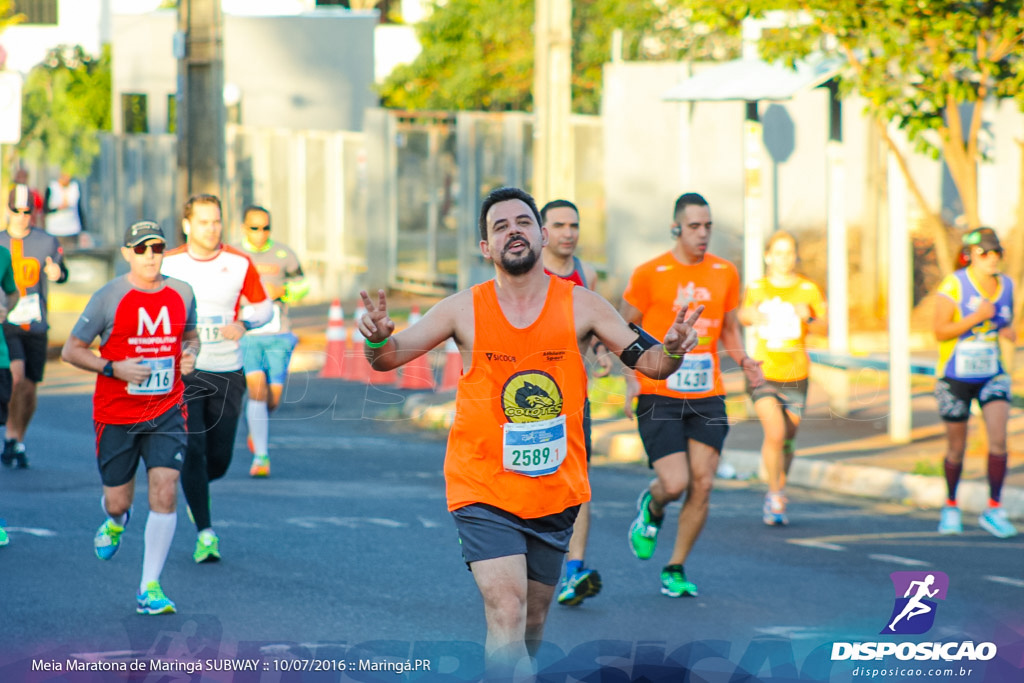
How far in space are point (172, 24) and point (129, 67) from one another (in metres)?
1.71

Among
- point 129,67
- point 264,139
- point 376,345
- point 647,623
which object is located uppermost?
point 129,67

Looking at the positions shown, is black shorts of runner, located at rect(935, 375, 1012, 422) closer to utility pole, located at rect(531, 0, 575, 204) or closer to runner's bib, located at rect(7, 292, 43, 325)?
utility pole, located at rect(531, 0, 575, 204)

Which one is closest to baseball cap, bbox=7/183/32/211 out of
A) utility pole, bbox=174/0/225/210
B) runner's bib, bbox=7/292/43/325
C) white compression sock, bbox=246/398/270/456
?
runner's bib, bbox=7/292/43/325

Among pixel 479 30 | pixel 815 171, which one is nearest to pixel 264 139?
pixel 479 30

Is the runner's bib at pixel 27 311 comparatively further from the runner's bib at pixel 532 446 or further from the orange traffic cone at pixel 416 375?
the runner's bib at pixel 532 446

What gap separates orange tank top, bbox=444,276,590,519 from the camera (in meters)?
5.27

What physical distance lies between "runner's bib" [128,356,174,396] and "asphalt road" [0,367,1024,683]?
3.41 ft

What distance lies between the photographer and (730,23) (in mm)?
12453

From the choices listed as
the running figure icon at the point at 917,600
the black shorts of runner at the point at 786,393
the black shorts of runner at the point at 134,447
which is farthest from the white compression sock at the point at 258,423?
the running figure icon at the point at 917,600

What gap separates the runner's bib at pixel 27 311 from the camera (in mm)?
10859

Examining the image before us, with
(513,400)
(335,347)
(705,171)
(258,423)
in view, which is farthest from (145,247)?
(705,171)

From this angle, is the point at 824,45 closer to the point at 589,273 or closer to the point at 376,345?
the point at 589,273

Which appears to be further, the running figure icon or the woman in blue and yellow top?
the woman in blue and yellow top

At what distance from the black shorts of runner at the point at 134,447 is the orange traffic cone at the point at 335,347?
9.46 m
